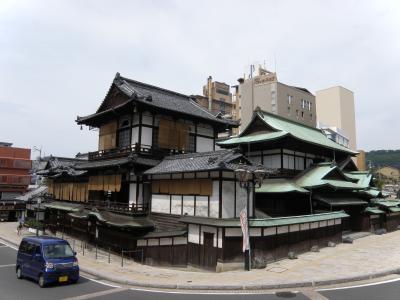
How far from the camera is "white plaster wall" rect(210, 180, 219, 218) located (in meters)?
21.9

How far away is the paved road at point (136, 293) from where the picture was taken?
14.5 metres

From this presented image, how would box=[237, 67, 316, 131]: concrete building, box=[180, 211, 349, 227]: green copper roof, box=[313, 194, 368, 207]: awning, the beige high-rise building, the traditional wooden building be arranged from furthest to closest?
the beige high-rise building, box=[237, 67, 316, 131]: concrete building, box=[313, 194, 368, 207]: awning, the traditional wooden building, box=[180, 211, 349, 227]: green copper roof

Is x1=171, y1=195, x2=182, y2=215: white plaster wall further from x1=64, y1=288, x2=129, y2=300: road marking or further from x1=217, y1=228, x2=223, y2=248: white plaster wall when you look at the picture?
x1=64, y1=288, x2=129, y2=300: road marking

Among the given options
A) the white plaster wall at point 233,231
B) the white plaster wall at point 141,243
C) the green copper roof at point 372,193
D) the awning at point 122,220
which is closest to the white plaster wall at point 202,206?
the white plaster wall at point 233,231

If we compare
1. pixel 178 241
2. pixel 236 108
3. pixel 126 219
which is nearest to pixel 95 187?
pixel 126 219

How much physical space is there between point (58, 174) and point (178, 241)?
2457 centimetres

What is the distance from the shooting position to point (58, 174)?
4125 centimetres

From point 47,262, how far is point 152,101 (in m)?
17.2

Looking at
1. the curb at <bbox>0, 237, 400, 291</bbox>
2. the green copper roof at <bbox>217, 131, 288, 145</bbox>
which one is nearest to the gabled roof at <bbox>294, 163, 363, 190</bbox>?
the green copper roof at <bbox>217, 131, 288, 145</bbox>

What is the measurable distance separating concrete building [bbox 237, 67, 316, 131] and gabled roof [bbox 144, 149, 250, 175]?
56.8 meters

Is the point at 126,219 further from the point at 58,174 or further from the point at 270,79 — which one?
the point at 270,79

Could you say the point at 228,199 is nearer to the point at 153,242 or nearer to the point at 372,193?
the point at 153,242

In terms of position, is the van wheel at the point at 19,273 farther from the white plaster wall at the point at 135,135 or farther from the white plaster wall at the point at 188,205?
the white plaster wall at the point at 135,135

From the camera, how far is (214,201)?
22.1 meters
